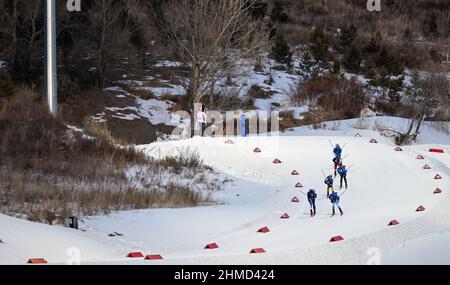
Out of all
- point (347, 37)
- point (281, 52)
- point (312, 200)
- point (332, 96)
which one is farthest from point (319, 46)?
point (312, 200)

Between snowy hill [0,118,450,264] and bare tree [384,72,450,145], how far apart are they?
12.8 meters

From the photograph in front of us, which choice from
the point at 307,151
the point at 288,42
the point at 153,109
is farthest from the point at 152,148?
the point at 288,42

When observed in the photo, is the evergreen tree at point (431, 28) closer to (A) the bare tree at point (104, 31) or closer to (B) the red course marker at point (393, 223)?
(A) the bare tree at point (104, 31)

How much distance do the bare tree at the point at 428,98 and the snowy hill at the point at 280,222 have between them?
12.8 metres

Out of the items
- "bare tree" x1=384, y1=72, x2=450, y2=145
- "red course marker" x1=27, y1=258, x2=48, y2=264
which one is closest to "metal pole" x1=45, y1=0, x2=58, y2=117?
"red course marker" x1=27, y1=258, x2=48, y2=264

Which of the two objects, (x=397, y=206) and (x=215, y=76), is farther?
(x=215, y=76)

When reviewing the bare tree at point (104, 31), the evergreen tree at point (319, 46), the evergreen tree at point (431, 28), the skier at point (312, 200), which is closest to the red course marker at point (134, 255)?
the skier at point (312, 200)

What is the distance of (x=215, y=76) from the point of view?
3759 centimetres

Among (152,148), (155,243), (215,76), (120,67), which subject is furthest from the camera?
(120,67)

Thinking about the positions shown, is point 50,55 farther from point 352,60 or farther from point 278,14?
point 278,14

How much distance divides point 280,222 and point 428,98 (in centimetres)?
2578

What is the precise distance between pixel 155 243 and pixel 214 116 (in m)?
28.2

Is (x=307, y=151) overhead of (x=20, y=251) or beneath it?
beneath
